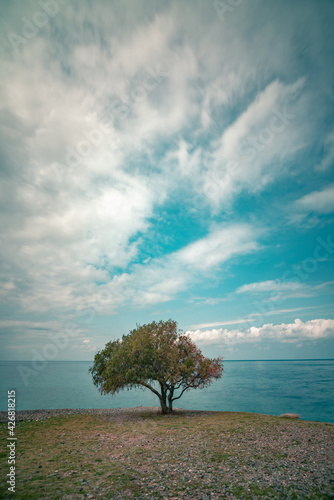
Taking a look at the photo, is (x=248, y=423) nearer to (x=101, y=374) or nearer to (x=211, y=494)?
(x=211, y=494)

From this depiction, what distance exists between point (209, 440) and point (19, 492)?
46.8 feet

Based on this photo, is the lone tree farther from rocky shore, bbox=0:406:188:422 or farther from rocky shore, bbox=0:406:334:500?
rocky shore, bbox=0:406:334:500

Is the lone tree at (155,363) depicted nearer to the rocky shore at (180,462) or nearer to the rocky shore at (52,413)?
the rocky shore at (52,413)

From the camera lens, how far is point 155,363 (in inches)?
1384

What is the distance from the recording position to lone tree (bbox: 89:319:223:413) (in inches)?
1351

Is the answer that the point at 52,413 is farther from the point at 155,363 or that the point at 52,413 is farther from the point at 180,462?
the point at 180,462

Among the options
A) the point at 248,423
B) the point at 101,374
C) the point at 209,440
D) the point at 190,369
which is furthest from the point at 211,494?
the point at 101,374

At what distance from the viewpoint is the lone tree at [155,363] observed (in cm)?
3431

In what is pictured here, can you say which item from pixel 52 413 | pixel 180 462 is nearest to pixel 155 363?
pixel 52 413

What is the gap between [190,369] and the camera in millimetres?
34969

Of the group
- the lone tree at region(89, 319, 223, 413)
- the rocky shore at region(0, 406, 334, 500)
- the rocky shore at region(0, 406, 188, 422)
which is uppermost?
the lone tree at region(89, 319, 223, 413)

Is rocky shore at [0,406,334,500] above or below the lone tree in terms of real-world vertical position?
below

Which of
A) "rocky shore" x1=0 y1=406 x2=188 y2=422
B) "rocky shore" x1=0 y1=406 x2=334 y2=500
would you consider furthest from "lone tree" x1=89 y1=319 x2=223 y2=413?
"rocky shore" x1=0 y1=406 x2=334 y2=500

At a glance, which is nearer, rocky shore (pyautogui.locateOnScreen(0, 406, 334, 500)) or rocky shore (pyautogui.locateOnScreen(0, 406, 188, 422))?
rocky shore (pyautogui.locateOnScreen(0, 406, 334, 500))
